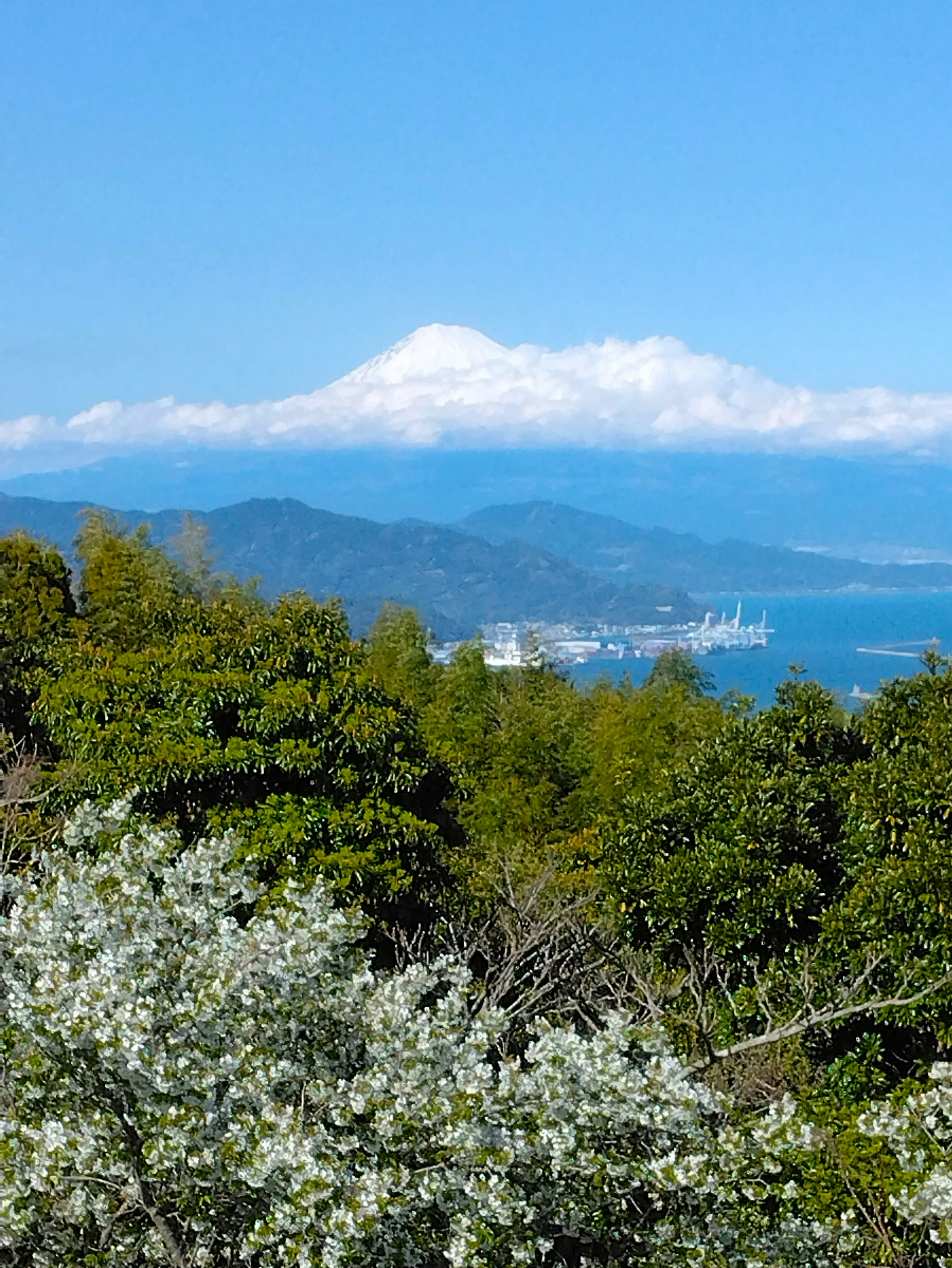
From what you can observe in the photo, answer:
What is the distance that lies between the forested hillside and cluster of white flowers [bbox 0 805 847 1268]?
0.02 metres

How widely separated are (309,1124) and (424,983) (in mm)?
1009

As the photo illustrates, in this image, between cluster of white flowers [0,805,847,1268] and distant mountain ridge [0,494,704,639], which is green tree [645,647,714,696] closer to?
cluster of white flowers [0,805,847,1268]

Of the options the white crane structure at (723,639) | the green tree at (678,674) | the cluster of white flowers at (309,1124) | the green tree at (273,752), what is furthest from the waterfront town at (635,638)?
the cluster of white flowers at (309,1124)

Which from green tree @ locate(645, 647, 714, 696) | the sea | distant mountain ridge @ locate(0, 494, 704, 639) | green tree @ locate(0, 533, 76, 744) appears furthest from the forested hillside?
distant mountain ridge @ locate(0, 494, 704, 639)

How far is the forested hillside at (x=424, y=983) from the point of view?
5.07 meters

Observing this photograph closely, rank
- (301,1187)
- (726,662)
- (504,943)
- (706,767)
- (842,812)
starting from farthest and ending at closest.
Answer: (726,662) → (504,943) → (706,767) → (842,812) → (301,1187)

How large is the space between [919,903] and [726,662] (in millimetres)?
135885

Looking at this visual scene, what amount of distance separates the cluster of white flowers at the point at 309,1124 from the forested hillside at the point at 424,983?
20mm

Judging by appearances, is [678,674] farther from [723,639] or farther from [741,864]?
→ [723,639]

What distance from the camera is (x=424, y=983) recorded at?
19.9 ft

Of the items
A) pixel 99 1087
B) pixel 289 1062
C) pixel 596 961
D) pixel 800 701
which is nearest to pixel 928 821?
pixel 800 701

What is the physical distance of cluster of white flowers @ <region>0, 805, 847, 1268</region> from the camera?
4.91 metres

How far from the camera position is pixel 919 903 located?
8.09m

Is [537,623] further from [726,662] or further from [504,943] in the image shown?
[504,943]
